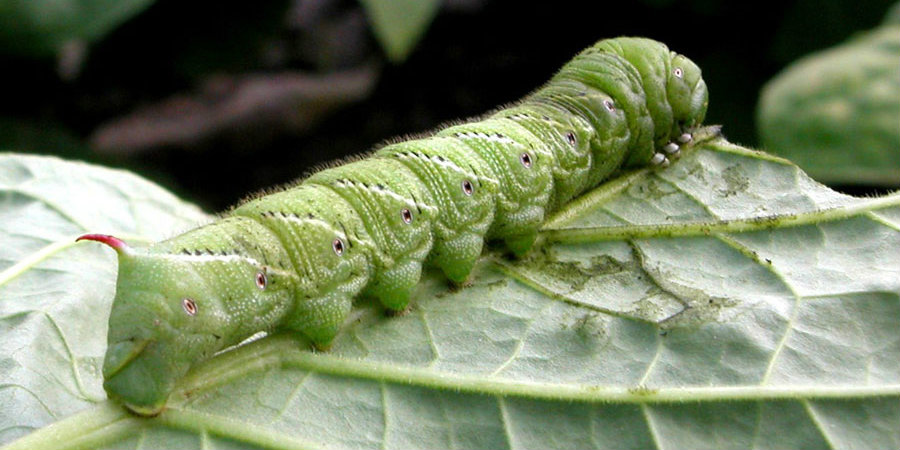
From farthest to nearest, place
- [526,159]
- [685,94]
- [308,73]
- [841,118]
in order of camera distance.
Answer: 1. [308,73]
2. [841,118]
3. [685,94]
4. [526,159]

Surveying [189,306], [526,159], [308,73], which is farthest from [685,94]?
[308,73]

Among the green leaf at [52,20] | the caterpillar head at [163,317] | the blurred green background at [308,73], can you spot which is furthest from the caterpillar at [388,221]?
the blurred green background at [308,73]

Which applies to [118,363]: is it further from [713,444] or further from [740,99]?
[740,99]

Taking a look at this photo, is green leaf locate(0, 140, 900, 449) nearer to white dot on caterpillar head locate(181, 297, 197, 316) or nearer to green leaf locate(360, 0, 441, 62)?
white dot on caterpillar head locate(181, 297, 197, 316)

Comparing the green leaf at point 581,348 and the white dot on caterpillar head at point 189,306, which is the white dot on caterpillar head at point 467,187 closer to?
the green leaf at point 581,348

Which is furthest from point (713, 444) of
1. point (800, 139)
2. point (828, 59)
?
point (828, 59)

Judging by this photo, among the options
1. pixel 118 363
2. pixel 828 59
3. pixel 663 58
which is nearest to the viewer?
pixel 118 363

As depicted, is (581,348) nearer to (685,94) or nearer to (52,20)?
(685,94)
